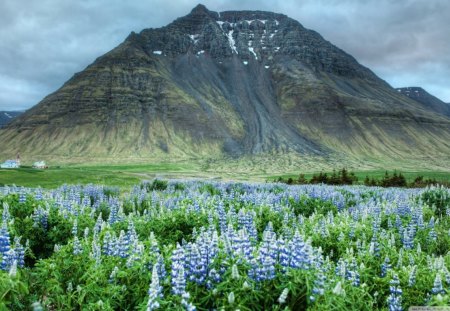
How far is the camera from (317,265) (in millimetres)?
5852

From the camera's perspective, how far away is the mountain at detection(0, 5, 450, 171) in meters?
148

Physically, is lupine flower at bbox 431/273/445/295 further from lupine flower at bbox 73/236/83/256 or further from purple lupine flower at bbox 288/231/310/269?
lupine flower at bbox 73/236/83/256

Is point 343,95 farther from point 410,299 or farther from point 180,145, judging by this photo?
point 410,299

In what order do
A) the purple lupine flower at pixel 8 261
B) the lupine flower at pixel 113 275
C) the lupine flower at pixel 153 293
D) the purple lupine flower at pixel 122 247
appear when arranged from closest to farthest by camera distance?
the lupine flower at pixel 153 293, the purple lupine flower at pixel 8 261, the lupine flower at pixel 113 275, the purple lupine flower at pixel 122 247

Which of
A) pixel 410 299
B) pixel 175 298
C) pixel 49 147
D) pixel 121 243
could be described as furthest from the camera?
pixel 49 147

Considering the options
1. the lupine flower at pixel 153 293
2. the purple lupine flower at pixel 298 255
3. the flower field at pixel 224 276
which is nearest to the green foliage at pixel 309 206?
the flower field at pixel 224 276

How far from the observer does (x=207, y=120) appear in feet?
527

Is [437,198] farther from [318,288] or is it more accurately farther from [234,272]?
[234,272]

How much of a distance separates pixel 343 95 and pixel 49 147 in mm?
135460

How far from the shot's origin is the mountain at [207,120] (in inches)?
5837

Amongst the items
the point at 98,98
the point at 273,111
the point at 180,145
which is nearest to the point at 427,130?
the point at 273,111

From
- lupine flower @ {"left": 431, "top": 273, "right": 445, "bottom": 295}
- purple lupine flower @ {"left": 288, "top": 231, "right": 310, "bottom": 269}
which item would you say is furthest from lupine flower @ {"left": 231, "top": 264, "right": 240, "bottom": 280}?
lupine flower @ {"left": 431, "top": 273, "right": 445, "bottom": 295}

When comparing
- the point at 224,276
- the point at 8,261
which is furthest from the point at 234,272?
the point at 8,261

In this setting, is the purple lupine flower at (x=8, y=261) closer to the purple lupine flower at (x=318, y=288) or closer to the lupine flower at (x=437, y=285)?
the purple lupine flower at (x=318, y=288)
